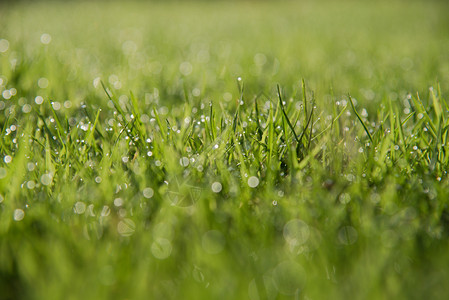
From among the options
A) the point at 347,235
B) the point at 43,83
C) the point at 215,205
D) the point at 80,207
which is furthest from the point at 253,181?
the point at 43,83

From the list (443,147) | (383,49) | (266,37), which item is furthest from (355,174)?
(266,37)

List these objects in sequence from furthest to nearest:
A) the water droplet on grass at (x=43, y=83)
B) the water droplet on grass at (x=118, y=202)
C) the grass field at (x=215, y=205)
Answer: the water droplet on grass at (x=43, y=83) → the water droplet on grass at (x=118, y=202) → the grass field at (x=215, y=205)

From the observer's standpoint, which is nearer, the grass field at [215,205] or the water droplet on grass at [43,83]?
the grass field at [215,205]

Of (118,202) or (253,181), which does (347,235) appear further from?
(118,202)

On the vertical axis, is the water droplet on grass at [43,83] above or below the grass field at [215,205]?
below

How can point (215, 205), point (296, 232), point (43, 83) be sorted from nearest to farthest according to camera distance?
point (296, 232)
point (215, 205)
point (43, 83)

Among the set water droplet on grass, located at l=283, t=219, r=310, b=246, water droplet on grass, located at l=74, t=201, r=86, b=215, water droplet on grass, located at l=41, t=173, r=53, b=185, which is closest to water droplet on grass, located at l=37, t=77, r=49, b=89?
Answer: water droplet on grass, located at l=41, t=173, r=53, b=185

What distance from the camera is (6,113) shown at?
54.9 inches

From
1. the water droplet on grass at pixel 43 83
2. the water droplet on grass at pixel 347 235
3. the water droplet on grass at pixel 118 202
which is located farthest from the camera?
the water droplet on grass at pixel 43 83

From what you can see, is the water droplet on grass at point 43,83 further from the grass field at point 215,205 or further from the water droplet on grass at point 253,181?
the water droplet on grass at point 253,181

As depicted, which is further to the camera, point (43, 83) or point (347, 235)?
point (43, 83)

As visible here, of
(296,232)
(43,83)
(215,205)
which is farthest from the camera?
(43,83)

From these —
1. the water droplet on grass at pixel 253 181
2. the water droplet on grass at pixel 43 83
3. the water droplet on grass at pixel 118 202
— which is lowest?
the water droplet on grass at pixel 43 83

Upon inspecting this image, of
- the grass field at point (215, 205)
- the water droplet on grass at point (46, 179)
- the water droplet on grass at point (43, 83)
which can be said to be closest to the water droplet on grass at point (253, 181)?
the grass field at point (215, 205)
